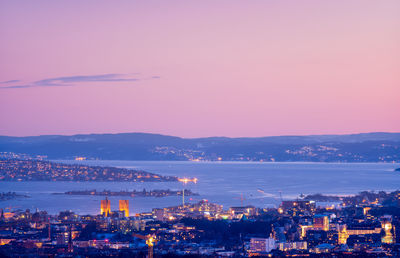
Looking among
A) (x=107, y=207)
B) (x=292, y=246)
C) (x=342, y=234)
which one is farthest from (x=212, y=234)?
(x=107, y=207)

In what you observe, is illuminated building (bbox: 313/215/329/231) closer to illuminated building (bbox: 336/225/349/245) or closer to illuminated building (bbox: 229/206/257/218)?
illuminated building (bbox: 336/225/349/245)

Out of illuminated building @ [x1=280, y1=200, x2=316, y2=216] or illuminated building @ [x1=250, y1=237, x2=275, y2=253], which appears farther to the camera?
illuminated building @ [x1=280, y1=200, x2=316, y2=216]

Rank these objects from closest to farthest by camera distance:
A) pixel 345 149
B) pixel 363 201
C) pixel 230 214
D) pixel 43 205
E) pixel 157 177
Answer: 1. pixel 230 214
2. pixel 363 201
3. pixel 43 205
4. pixel 157 177
5. pixel 345 149

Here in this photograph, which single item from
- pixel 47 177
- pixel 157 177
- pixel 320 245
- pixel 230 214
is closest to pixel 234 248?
pixel 320 245

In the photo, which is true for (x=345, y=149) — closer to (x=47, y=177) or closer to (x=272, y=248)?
(x=47, y=177)

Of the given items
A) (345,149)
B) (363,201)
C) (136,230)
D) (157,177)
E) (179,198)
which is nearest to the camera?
(136,230)

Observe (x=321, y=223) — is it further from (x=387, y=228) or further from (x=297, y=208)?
(x=297, y=208)

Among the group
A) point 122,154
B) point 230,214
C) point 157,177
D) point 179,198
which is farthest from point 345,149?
point 230,214

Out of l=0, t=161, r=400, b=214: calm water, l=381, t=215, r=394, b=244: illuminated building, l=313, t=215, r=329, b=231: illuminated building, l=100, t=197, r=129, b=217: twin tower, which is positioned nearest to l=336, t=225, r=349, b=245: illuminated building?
l=313, t=215, r=329, b=231: illuminated building

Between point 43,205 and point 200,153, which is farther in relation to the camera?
point 200,153
